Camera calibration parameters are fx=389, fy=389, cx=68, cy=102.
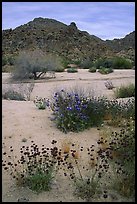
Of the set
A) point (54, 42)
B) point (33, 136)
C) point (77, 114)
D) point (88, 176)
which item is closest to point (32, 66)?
point (77, 114)

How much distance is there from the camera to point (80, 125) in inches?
327

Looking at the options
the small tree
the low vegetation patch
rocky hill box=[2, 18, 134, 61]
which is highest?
rocky hill box=[2, 18, 134, 61]

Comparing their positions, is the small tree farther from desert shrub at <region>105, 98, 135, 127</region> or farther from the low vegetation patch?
the low vegetation patch

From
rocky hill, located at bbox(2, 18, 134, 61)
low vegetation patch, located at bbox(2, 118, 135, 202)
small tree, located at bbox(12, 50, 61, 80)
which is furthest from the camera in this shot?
rocky hill, located at bbox(2, 18, 134, 61)

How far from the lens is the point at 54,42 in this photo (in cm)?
6006

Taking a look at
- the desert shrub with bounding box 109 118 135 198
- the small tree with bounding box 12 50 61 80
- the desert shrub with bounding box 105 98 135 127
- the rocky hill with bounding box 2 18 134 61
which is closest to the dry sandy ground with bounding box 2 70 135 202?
the desert shrub with bounding box 109 118 135 198

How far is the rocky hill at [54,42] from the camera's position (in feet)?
187

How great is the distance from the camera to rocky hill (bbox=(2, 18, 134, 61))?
5708 centimetres

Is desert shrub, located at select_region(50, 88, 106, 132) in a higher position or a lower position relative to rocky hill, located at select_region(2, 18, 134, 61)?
lower

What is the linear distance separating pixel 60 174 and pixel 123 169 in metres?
0.97

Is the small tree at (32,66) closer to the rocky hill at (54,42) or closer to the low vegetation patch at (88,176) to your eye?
the low vegetation patch at (88,176)

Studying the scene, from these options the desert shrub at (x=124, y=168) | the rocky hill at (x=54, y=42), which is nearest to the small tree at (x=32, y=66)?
the desert shrub at (x=124, y=168)

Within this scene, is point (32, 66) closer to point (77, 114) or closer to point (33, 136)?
point (77, 114)

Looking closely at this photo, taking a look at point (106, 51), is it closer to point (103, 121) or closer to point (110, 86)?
point (110, 86)
